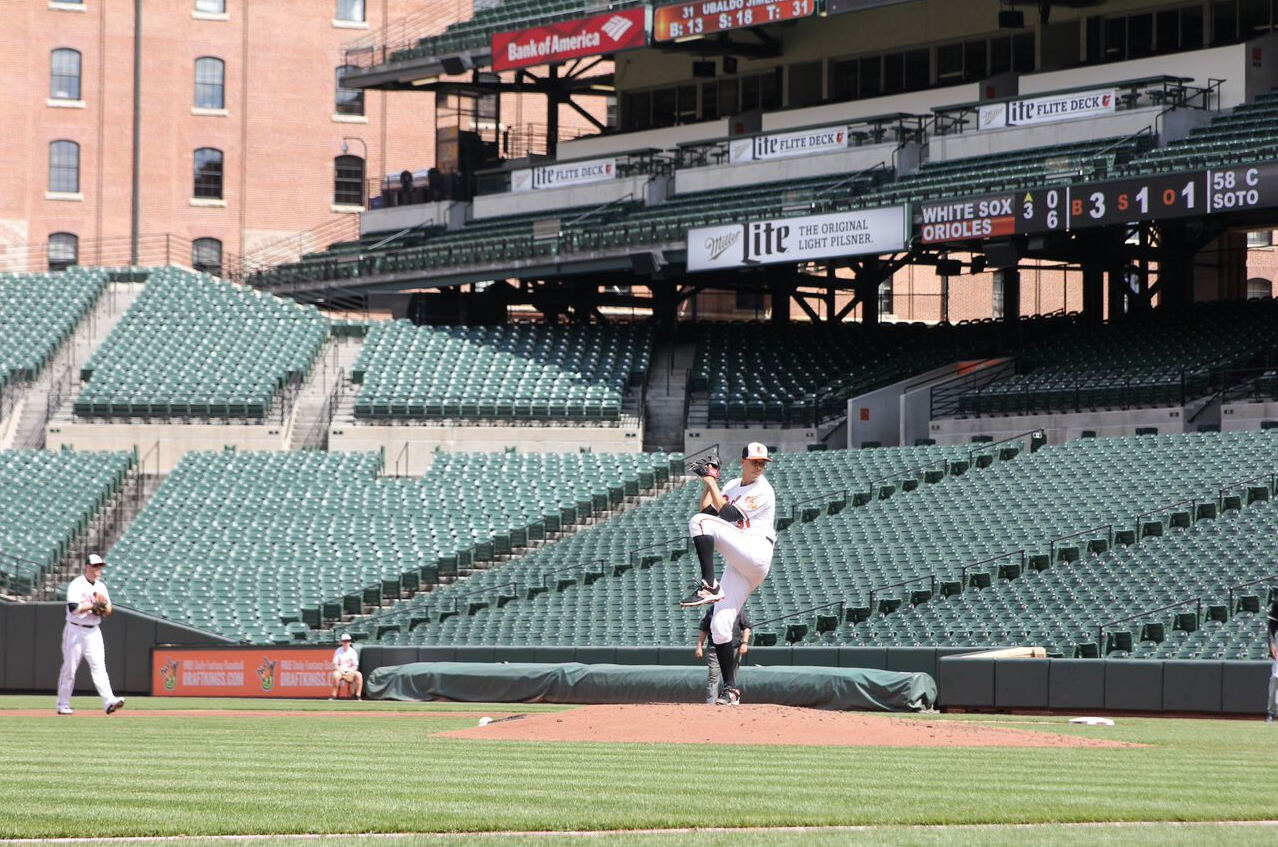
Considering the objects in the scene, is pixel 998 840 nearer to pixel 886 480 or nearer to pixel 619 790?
pixel 619 790

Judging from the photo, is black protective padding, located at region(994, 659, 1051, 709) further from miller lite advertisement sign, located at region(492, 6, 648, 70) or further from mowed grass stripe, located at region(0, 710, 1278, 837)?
miller lite advertisement sign, located at region(492, 6, 648, 70)

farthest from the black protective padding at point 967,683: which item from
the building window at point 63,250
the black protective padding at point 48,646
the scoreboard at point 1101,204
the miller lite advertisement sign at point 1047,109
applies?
the building window at point 63,250

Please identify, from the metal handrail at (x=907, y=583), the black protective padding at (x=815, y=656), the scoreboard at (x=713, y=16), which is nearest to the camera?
the black protective padding at (x=815, y=656)

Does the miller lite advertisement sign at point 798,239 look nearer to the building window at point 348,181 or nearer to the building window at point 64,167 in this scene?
the building window at point 348,181

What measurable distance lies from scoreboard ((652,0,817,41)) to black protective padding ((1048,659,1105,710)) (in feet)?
80.2

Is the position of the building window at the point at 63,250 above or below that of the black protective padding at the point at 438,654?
above

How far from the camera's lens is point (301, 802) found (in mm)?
9406

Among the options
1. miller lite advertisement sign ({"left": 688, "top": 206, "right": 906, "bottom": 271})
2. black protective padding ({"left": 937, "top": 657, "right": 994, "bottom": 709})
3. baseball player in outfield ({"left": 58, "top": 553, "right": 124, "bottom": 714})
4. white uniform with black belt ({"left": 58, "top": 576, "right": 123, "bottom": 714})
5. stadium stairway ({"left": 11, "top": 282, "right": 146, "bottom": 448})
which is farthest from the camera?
stadium stairway ({"left": 11, "top": 282, "right": 146, "bottom": 448})

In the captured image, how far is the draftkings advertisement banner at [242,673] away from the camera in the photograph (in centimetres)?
2762

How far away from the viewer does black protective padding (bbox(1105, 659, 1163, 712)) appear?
2156 centimetres

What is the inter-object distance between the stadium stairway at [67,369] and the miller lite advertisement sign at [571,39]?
10.8m

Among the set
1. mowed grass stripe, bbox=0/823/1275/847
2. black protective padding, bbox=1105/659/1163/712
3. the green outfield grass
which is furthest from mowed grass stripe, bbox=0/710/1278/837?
black protective padding, bbox=1105/659/1163/712

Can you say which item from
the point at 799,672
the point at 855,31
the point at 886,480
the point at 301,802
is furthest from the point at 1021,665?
the point at 855,31

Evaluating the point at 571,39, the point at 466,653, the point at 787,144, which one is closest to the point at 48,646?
the point at 466,653
